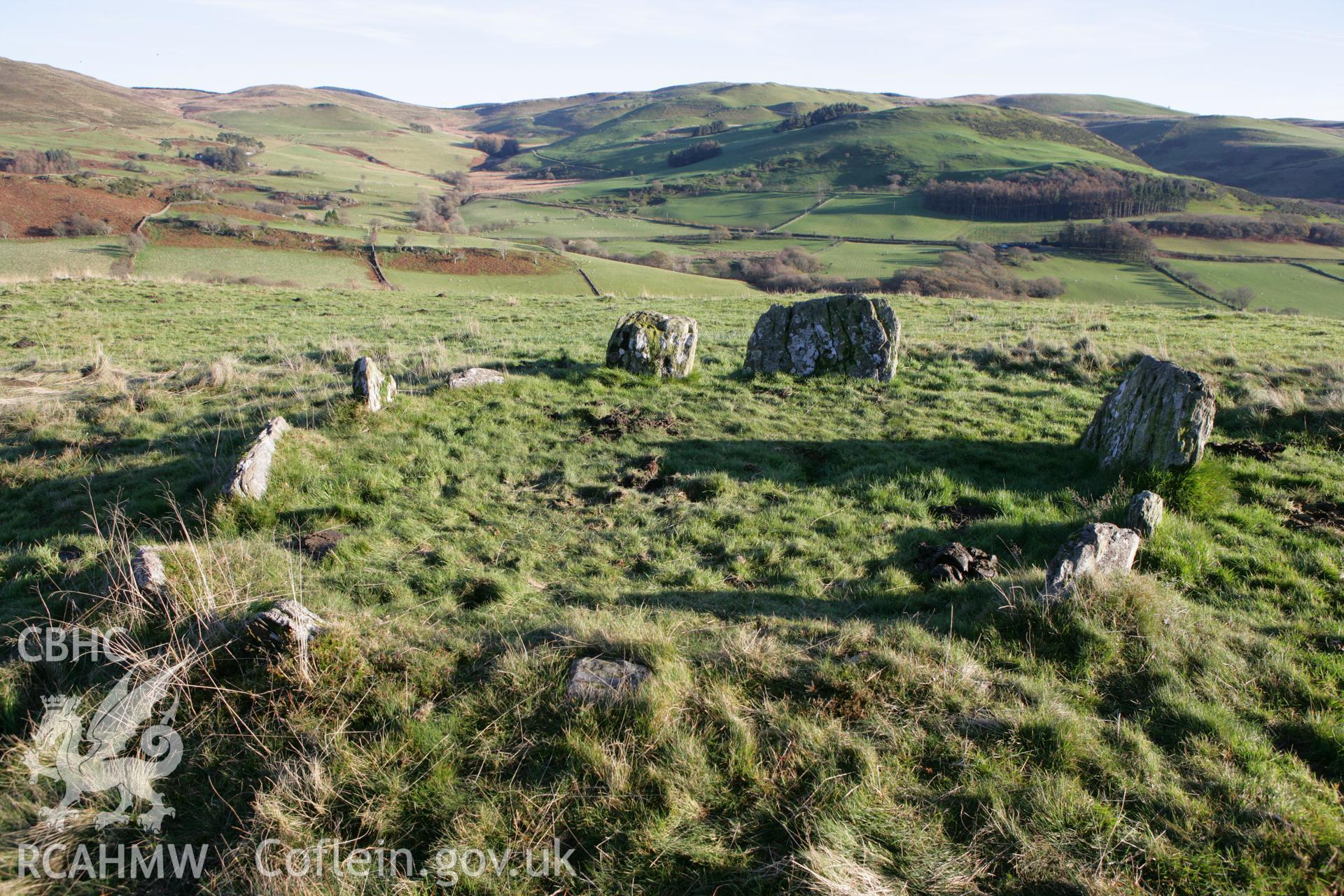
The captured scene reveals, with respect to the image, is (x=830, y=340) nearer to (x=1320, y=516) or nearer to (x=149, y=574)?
(x=1320, y=516)

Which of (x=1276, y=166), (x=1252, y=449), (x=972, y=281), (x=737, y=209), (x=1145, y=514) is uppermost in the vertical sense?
(x=1276, y=166)

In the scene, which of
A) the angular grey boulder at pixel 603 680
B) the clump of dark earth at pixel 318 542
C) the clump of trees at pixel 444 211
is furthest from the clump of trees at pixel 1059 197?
the angular grey boulder at pixel 603 680

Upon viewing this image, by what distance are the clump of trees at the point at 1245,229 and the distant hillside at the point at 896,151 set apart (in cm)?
4255

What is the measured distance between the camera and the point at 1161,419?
8.61m

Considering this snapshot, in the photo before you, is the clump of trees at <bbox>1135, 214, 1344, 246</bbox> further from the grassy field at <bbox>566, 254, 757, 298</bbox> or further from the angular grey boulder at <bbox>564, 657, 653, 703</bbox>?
the angular grey boulder at <bbox>564, 657, 653, 703</bbox>

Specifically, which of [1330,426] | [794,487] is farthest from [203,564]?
[1330,426]

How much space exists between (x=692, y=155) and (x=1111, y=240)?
404 ft

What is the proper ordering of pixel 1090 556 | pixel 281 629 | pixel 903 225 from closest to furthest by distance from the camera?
pixel 281 629
pixel 1090 556
pixel 903 225

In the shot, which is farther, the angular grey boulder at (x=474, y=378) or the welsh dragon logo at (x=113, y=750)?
the angular grey boulder at (x=474, y=378)

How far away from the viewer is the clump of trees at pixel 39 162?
7550cm

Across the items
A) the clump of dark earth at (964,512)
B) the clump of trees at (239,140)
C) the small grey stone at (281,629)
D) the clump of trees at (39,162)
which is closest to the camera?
the small grey stone at (281,629)

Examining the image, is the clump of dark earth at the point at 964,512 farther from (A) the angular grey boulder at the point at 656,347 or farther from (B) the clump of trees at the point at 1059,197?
(B) the clump of trees at the point at 1059,197

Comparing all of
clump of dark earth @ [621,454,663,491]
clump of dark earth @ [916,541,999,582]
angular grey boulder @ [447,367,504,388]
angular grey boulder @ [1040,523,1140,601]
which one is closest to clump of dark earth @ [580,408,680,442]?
clump of dark earth @ [621,454,663,491]

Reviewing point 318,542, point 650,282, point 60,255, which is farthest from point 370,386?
point 60,255
